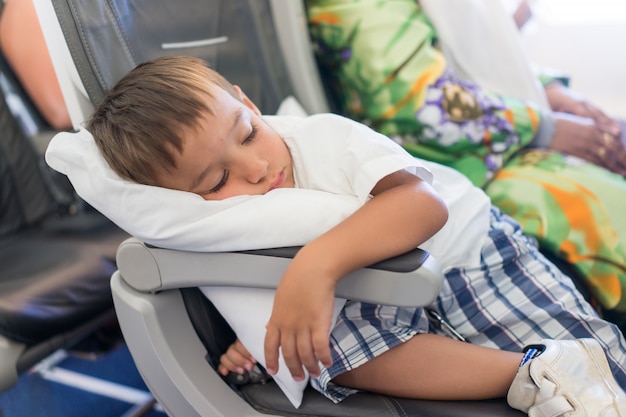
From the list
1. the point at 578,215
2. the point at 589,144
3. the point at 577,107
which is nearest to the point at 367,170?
the point at 578,215

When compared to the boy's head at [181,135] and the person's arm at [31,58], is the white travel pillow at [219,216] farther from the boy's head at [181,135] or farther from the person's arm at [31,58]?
the person's arm at [31,58]

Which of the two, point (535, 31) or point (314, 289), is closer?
point (314, 289)

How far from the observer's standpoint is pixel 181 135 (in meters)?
0.72

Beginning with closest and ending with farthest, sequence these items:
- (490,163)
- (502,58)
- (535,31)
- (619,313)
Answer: (619,313) → (490,163) → (502,58) → (535,31)

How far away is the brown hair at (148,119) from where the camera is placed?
72 centimetres

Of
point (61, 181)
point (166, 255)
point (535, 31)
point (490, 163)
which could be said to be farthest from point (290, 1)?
point (535, 31)

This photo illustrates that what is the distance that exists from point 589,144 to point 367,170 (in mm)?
Answer: 757

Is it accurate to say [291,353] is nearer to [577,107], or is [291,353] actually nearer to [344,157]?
[344,157]

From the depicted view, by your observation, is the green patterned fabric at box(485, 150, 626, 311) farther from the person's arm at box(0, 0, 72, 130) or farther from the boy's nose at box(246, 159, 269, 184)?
the person's arm at box(0, 0, 72, 130)

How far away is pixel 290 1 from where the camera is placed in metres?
1.21

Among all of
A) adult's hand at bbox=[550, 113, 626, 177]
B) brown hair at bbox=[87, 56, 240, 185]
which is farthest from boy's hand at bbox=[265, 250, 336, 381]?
adult's hand at bbox=[550, 113, 626, 177]

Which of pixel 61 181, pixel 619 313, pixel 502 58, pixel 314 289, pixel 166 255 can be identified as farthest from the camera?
pixel 61 181

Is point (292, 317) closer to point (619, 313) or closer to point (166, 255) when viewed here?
point (166, 255)

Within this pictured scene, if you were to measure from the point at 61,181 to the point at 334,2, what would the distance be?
86 cm
